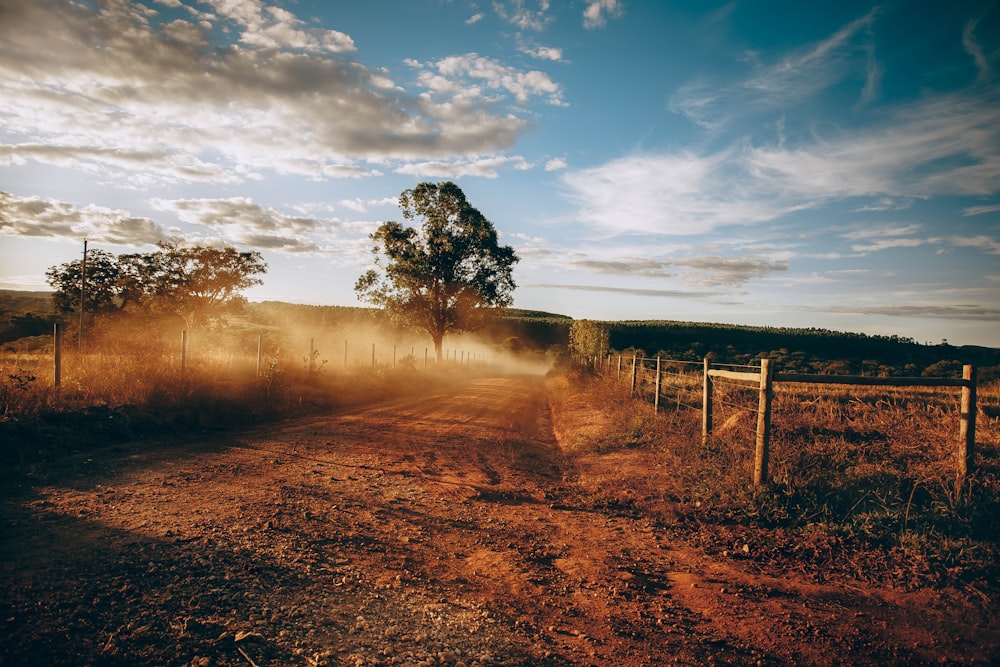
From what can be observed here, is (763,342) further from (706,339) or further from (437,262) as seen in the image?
(437,262)

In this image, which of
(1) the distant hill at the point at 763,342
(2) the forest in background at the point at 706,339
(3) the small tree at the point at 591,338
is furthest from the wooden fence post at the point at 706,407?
(1) the distant hill at the point at 763,342

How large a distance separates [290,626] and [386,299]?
31.6 meters

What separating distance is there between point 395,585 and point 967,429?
295 inches

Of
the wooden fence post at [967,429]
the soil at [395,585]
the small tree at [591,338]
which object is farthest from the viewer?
the small tree at [591,338]

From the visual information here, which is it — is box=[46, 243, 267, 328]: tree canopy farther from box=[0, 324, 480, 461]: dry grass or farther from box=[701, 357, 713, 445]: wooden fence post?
box=[701, 357, 713, 445]: wooden fence post

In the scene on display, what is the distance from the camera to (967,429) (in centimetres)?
650

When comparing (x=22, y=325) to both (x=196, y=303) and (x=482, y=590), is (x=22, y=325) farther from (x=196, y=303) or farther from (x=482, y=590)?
(x=482, y=590)

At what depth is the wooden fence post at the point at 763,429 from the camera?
6758 millimetres

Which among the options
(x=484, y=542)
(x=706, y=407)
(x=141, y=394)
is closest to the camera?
(x=484, y=542)

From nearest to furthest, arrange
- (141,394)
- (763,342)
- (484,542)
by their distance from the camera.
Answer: (484,542) < (141,394) < (763,342)

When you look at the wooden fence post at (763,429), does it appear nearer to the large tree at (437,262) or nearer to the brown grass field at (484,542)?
the brown grass field at (484,542)

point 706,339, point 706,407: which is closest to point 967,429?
point 706,407

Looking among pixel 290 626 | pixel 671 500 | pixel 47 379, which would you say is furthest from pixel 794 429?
pixel 47 379

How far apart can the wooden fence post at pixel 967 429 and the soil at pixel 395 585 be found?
267cm
